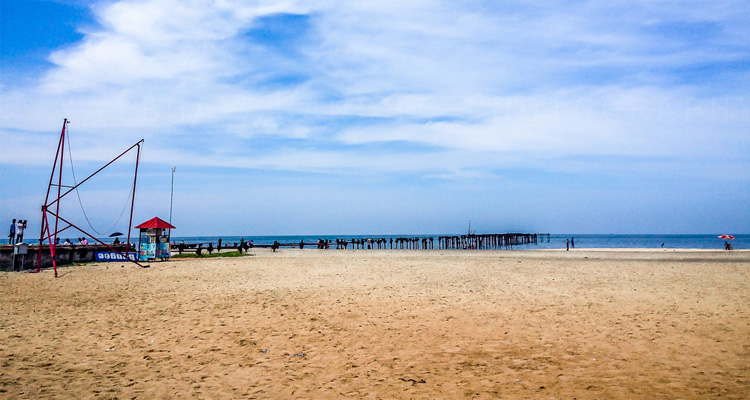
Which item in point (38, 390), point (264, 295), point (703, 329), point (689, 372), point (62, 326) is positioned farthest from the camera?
point (264, 295)

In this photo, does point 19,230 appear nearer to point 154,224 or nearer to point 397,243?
point 154,224

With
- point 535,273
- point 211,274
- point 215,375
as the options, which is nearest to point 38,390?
point 215,375

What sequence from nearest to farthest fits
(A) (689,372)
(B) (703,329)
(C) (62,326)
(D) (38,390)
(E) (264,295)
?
1. (D) (38,390)
2. (A) (689,372)
3. (B) (703,329)
4. (C) (62,326)
5. (E) (264,295)

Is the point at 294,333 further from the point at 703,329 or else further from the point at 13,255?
the point at 13,255

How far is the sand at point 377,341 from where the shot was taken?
6629 mm

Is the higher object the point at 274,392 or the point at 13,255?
the point at 13,255

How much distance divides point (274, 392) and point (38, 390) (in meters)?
3.30

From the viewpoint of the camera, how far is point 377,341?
356 inches

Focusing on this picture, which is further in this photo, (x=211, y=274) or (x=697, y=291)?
(x=211, y=274)

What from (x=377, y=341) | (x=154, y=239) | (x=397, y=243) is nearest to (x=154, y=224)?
(x=154, y=239)

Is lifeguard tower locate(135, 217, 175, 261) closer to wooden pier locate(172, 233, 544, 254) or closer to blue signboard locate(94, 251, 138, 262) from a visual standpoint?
blue signboard locate(94, 251, 138, 262)

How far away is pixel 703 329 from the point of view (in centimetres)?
933

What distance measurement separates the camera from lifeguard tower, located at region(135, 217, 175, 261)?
1083 inches

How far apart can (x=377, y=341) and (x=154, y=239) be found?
2353 cm
